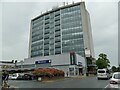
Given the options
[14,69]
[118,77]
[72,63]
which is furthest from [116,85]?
[14,69]

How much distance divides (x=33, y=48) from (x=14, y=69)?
148 ft

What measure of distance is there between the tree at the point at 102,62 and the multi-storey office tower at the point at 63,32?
28.3ft

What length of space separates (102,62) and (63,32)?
30605 millimetres

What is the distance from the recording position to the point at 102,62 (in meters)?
98.8

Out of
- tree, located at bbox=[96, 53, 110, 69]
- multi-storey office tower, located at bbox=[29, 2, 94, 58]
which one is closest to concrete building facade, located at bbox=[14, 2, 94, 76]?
multi-storey office tower, located at bbox=[29, 2, 94, 58]

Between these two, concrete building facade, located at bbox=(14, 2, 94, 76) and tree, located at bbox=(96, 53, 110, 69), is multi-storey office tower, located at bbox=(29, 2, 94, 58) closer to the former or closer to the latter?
concrete building facade, located at bbox=(14, 2, 94, 76)

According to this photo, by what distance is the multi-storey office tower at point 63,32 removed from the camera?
117 metres

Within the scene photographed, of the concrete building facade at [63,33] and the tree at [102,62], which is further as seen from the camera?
the concrete building facade at [63,33]

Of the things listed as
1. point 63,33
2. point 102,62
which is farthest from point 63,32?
point 102,62

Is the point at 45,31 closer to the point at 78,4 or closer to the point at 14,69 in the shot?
the point at 78,4

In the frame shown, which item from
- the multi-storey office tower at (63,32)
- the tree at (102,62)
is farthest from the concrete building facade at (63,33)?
the tree at (102,62)

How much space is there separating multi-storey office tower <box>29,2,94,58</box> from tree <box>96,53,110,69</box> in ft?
28.3

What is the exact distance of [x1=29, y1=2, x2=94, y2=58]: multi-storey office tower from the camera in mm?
117438

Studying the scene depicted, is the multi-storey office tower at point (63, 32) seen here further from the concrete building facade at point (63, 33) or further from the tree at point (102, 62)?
the tree at point (102, 62)
